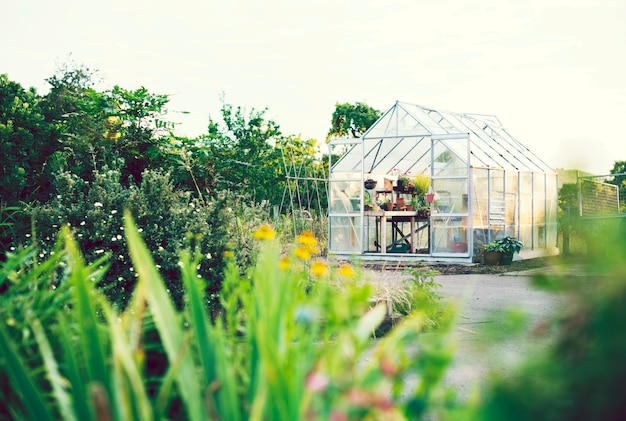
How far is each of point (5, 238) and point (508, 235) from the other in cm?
1073

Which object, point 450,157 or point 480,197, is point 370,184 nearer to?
point 450,157

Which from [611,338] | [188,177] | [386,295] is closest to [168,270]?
[386,295]

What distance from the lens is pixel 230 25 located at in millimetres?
7516

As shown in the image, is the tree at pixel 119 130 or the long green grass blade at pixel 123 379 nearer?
the long green grass blade at pixel 123 379

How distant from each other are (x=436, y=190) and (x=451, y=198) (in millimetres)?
387

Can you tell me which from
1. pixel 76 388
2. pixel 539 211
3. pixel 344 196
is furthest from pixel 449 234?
pixel 76 388

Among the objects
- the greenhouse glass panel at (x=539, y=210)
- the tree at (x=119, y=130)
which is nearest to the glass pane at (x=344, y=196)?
the greenhouse glass panel at (x=539, y=210)

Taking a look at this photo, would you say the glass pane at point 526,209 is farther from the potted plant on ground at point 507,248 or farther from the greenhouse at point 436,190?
the potted plant on ground at point 507,248

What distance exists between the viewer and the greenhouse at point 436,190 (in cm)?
1450

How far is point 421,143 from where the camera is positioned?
53.9 feet

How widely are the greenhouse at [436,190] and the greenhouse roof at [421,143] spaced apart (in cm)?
2

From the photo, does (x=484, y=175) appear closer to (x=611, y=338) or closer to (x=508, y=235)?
(x=508, y=235)

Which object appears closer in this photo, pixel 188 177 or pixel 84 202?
pixel 84 202

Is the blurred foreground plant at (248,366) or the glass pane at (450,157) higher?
the glass pane at (450,157)
